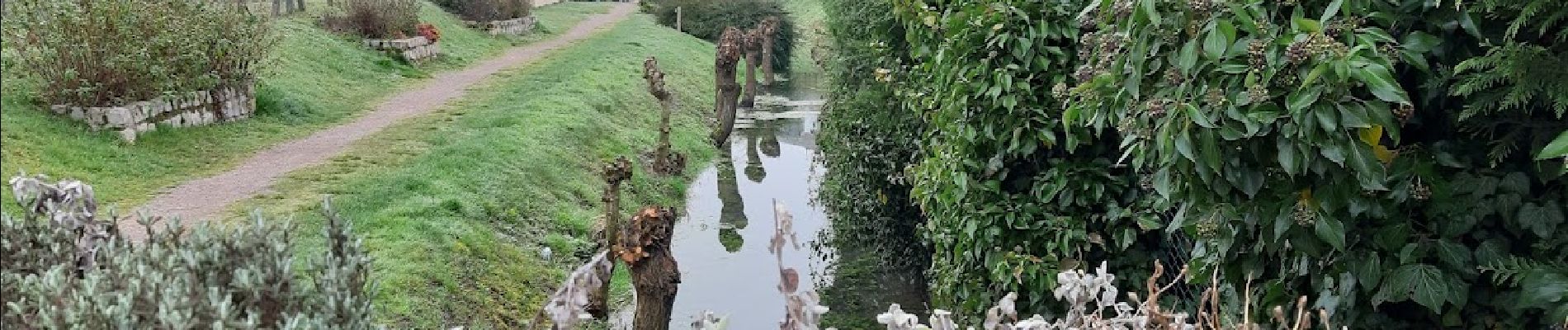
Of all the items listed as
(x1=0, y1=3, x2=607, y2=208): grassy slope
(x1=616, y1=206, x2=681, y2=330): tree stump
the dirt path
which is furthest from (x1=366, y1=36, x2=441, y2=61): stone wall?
(x1=616, y1=206, x2=681, y2=330): tree stump

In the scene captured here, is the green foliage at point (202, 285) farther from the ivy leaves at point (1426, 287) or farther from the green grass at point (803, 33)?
the green grass at point (803, 33)

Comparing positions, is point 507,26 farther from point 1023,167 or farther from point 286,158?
point 1023,167

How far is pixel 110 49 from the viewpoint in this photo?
376 inches

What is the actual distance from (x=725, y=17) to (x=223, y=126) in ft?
76.6

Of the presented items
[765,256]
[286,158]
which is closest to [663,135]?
[765,256]

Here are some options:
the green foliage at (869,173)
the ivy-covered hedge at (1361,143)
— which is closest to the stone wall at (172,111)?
the green foliage at (869,173)

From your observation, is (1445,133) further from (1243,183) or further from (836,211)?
(836,211)

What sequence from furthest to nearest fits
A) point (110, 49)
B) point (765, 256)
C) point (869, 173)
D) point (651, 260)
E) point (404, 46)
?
point (404, 46) < point (765, 256) < point (110, 49) < point (869, 173) < point (651, 260)

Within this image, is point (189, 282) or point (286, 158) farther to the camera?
point (286, 158)

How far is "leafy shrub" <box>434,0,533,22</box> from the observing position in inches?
1008

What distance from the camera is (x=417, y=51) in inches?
727

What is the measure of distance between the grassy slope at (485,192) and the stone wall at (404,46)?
2328 millimetres

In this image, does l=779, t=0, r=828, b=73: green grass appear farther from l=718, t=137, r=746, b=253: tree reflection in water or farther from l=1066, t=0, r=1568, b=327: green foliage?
l=1066, t=0, r=1568, b=327: green foliage

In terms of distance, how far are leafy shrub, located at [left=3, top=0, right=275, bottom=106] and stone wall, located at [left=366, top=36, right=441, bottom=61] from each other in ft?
23.0
